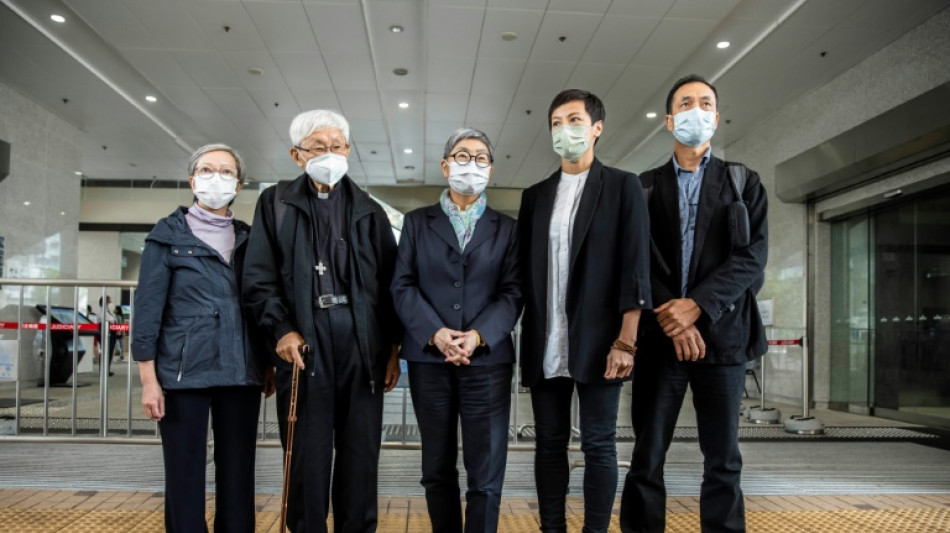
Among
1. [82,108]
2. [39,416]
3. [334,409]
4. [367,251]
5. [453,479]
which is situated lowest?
[39,416]

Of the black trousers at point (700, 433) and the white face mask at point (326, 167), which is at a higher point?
the white face mask at point (326, 167)

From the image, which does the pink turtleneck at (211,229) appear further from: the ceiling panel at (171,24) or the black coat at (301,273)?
the ceiling panel at (171,24)

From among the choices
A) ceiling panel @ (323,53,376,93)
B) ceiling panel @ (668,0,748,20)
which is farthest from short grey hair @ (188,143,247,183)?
ceiling panel @ (323,53,376,93)

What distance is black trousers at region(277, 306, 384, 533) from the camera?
236cm

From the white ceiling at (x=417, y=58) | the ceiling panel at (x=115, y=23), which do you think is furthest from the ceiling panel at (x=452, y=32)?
the ceiling panel at (x=115, y=23)

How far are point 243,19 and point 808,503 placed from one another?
739cm

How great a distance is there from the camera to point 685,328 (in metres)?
2.40

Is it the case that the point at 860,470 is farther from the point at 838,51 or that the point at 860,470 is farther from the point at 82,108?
the point at 82,108

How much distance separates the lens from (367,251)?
2.46 m

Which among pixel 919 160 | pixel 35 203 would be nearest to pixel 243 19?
pixel 35 203

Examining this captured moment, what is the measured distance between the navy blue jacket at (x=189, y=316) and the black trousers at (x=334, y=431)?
0.66 ft

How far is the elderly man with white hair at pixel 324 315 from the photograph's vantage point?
7.73ft

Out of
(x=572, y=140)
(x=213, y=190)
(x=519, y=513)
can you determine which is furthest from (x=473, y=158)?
(x=519, y=513)

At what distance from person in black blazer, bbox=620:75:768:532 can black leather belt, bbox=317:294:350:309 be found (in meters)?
1.17
